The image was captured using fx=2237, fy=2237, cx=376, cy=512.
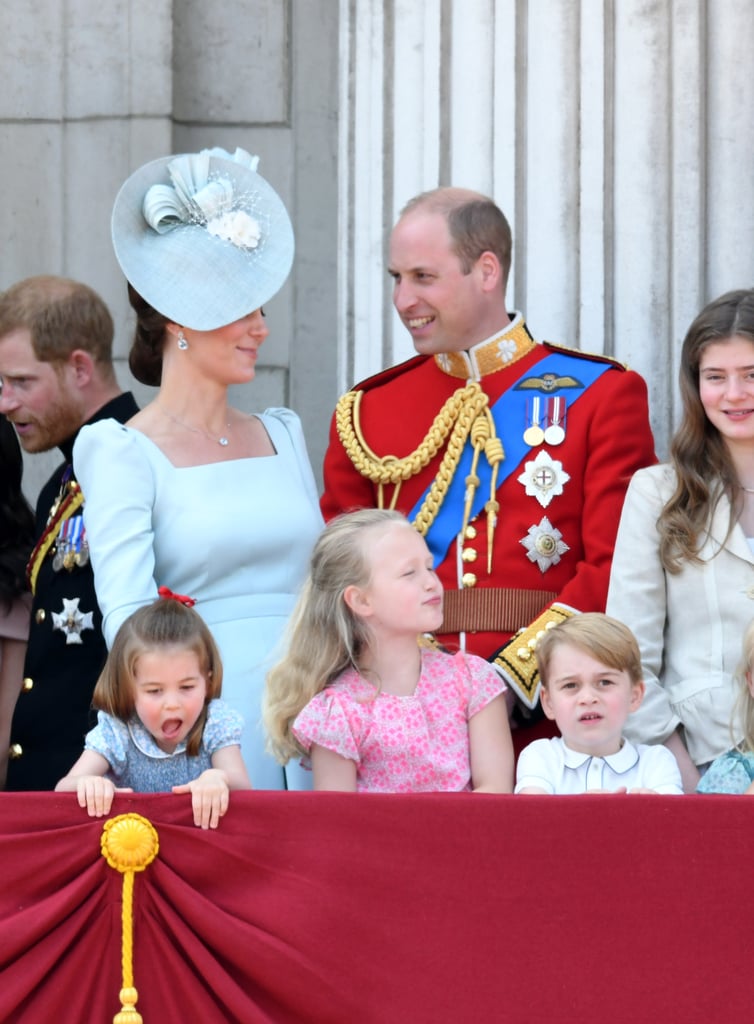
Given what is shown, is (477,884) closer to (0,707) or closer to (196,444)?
(196,444)

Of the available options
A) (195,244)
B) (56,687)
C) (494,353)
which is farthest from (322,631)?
(494,353)

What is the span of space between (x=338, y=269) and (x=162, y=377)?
1312 mm

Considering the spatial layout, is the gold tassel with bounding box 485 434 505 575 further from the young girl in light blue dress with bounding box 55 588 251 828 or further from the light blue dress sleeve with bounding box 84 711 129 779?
the light blue dress sleeve with bounding box 84 711 129 779

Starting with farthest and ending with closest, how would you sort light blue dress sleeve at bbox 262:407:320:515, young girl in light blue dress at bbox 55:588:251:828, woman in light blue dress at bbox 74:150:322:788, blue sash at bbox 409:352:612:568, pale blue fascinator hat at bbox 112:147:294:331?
blue sash at bbox 409:352:612:568
light blue dress sleeve at bbox 262:407:320:515
pale blue fascinator hat at bbox 112:147:294:331
woman in light blue dress at bbox 74:150:322:788
young girl in light blue dress at bbox 55:588:251:828

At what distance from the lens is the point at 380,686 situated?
398 cm

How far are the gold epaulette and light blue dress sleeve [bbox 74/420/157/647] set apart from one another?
2.32ft

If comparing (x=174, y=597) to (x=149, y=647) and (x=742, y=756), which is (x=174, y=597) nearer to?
(x=149, y=647)

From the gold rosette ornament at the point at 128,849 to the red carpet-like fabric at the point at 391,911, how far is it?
0.05ft

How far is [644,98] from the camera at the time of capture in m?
5.28

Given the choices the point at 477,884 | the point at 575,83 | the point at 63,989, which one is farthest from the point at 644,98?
the point at 63,989

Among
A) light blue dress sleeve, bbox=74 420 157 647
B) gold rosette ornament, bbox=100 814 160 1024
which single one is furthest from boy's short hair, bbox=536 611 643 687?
gold rosette ornament, bbox=100 814 160 1024

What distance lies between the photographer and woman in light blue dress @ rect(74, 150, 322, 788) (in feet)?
13.5

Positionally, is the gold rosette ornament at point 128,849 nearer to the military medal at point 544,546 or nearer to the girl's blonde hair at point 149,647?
the girl's blonde hair at point 149,647

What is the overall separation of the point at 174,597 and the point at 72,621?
1.88ft
